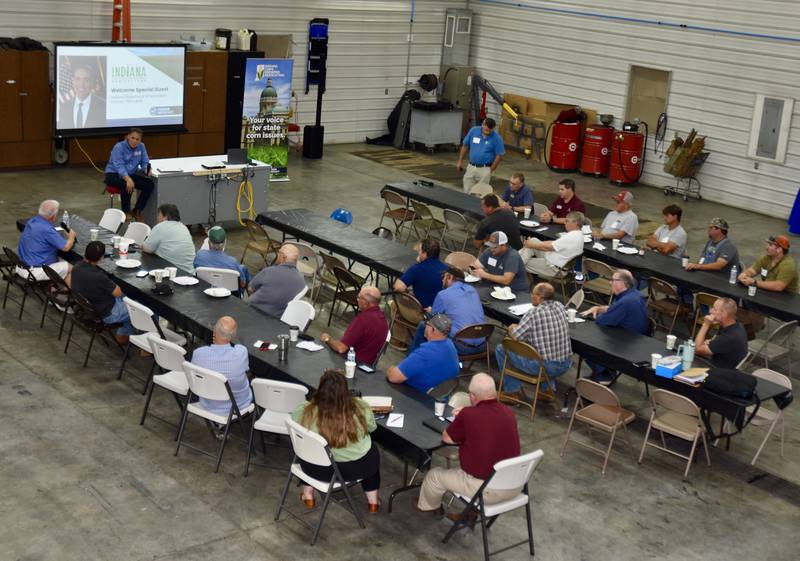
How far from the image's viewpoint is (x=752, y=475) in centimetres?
813

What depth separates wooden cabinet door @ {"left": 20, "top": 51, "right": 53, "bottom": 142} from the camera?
50.8 ft

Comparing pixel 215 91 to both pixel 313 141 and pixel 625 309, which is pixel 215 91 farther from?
pixel 625 309

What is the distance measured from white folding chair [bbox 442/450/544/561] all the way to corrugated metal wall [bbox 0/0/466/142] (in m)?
12.6

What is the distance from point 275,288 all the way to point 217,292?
53 cm

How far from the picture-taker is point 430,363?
7.45m

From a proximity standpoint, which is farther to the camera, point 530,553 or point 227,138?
point 227,138

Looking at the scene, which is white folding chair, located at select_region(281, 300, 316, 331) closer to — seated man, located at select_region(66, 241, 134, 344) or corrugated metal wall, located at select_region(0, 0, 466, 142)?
seated man, located at select_region(66, 241, 134, 344)

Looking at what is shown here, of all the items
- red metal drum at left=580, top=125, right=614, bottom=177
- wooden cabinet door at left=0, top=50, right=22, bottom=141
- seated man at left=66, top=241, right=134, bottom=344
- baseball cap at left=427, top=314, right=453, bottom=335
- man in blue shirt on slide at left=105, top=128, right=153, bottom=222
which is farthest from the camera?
red metal drum at left=580, top=125, right=614, bottom=177

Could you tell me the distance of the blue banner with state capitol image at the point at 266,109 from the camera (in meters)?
15.8

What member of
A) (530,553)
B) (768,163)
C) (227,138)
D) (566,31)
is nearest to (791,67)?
(768,163)

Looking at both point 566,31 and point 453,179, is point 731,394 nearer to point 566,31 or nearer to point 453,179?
point 453,179

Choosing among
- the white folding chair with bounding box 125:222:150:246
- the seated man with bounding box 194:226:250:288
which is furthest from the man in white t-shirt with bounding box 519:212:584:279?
the white folding chair with bounding box 125:222:150:246

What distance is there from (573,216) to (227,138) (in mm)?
8306

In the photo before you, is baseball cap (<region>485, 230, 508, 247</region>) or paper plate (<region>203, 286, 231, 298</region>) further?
baseball cap (<region>485, 230, 508, 247</region>)
